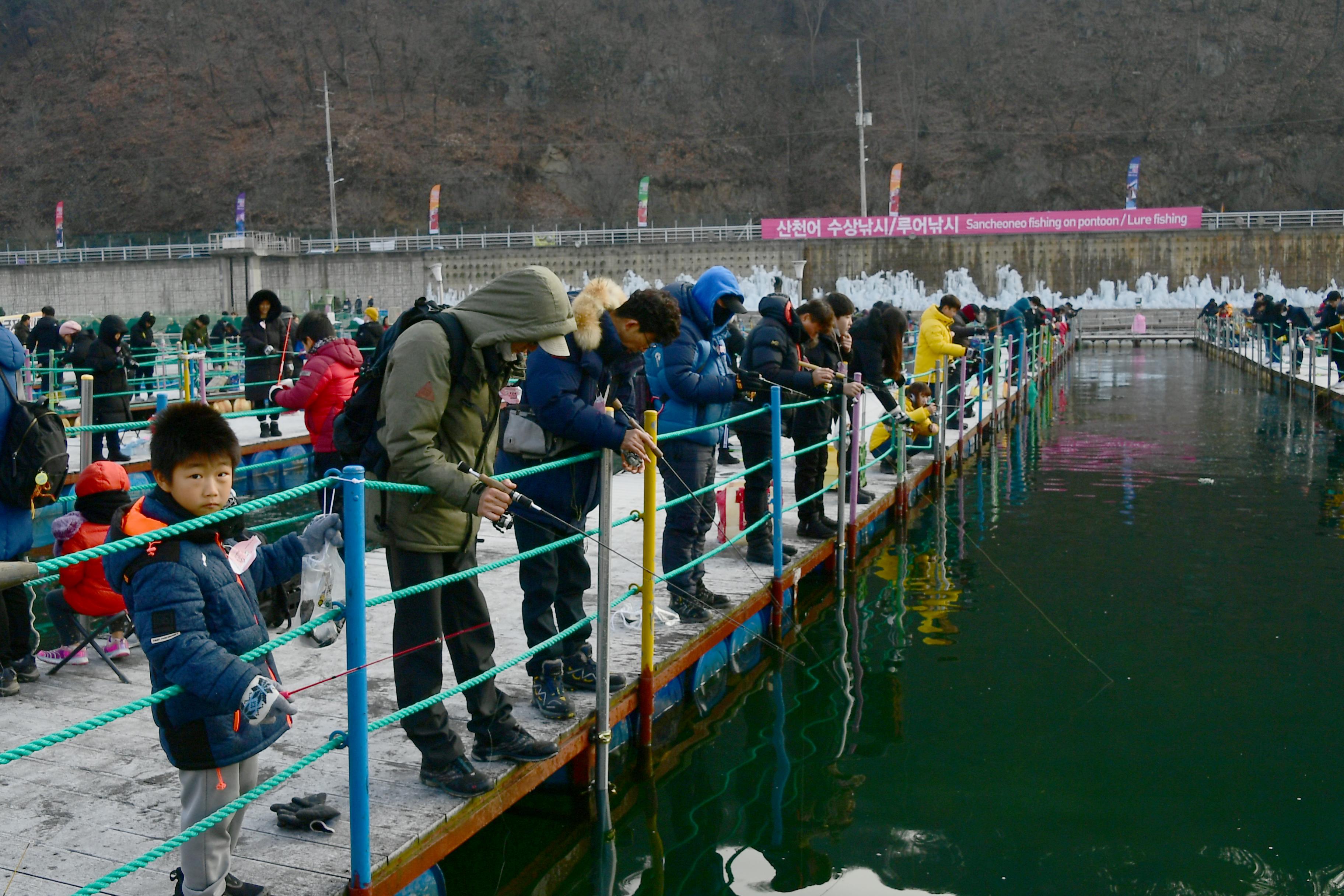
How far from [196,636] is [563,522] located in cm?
161

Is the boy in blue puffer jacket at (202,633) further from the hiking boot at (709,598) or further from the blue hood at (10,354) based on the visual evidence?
the hiking boot at (709,598)

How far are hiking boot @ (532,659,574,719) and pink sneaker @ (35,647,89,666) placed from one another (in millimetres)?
2024

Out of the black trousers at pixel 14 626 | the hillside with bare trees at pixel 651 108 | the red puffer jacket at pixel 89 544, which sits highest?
the hillside with bare trees at pixel 651 108

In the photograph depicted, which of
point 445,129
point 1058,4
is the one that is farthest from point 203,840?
point 1058,4

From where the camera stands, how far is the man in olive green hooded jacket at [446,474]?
11.8 feet

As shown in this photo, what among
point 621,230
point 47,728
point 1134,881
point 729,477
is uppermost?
point 621,230

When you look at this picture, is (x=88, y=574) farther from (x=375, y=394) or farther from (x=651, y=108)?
(x=651, y=108)

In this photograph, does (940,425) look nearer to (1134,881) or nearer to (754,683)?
(754,683)

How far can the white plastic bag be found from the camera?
334 centimetres

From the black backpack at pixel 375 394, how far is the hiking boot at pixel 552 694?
3.91 feet

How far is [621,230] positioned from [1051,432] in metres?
38.0

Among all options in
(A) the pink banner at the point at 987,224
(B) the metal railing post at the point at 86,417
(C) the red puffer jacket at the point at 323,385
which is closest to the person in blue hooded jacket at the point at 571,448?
(C) the red puffer jacket at the point at 323,385

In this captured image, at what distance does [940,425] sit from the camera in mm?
11898

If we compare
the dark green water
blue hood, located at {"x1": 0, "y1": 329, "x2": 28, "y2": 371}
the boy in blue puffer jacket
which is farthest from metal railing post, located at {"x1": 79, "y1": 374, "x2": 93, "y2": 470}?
the boy in blue puffer jacket
